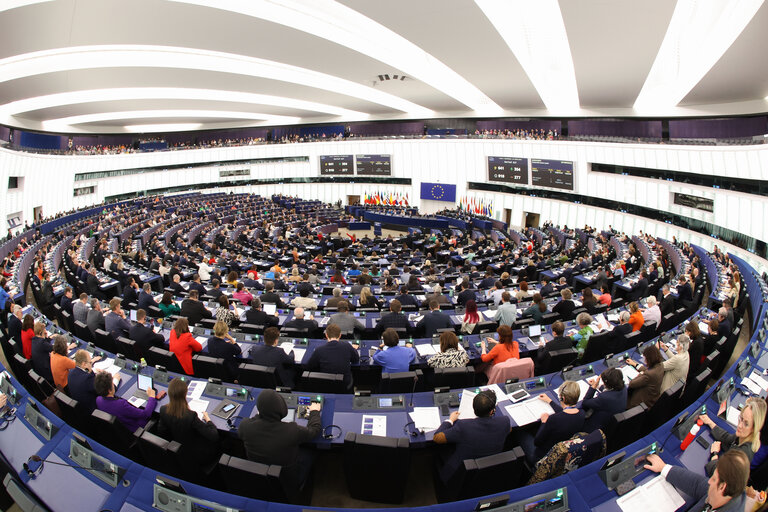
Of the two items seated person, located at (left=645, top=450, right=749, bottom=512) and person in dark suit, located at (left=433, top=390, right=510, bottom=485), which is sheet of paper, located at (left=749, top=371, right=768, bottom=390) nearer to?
seated person, located at (left=645, top=450, right=749, bottom=512)

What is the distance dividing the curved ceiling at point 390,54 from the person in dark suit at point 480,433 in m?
11.4

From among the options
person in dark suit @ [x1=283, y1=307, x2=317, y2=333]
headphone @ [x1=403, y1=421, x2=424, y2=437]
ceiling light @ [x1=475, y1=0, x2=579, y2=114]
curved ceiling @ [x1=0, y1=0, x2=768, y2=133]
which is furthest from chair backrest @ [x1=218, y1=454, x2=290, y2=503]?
ceiling light @ [x1=475, y1=0, x2=579, y2=114]

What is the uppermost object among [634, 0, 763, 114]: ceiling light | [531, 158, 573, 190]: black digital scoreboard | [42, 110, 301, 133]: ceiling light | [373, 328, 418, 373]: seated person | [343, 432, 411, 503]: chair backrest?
[42, 110, 301, 133]: ceiling light

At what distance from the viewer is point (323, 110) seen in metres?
32.5

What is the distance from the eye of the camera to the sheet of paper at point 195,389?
15.4 feet

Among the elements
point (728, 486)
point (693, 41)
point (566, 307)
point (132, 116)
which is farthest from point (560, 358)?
point (132, 116)

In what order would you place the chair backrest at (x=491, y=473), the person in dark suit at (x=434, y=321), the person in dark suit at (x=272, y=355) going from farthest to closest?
1. the person in dark suit at (x=434, y=321)
2. the person in dark suit at (x=272, y=355)
3. the chair backrest at (x=491, y=473)

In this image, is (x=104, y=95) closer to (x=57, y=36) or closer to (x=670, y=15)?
(x=57, y=36)

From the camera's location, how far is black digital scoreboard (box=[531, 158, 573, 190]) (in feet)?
80.3

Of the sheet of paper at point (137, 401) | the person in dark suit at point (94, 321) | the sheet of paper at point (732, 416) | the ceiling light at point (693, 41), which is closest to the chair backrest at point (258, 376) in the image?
the sheet of paper at point (137, 401)

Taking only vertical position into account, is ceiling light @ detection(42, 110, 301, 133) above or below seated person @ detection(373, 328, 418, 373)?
above

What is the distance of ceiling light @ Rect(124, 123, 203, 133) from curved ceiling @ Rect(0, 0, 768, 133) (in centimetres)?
1031

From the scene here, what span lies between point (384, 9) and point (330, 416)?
12.2 metres

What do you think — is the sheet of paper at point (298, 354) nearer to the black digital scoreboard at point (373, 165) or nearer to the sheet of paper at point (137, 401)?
the sheet of paper at point (137, 401)
